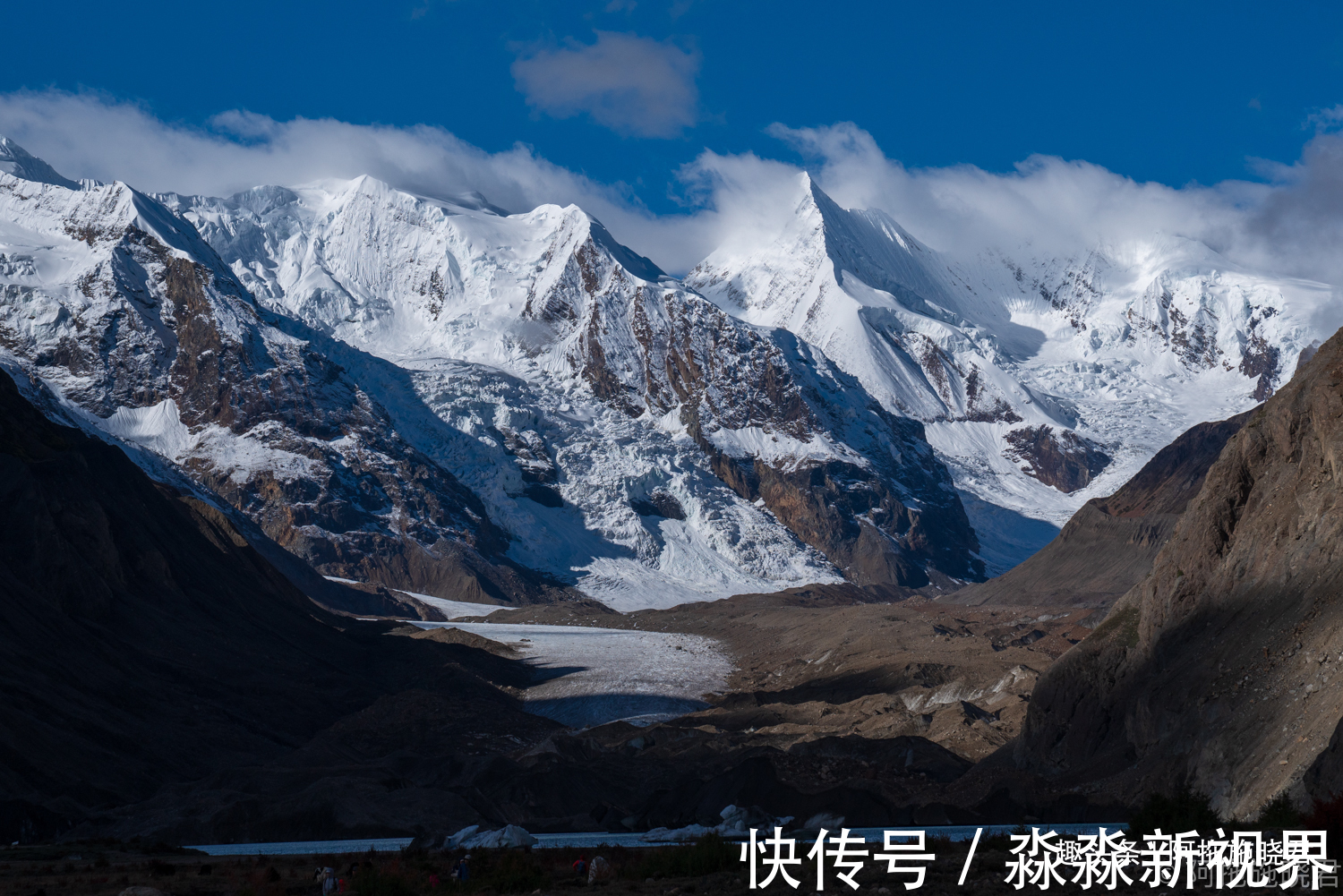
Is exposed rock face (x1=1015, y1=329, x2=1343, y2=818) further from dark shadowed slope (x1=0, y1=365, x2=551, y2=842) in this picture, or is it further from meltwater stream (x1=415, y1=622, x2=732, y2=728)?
meltwater stream (x1=415, y1=622, x2=732, y2=728)

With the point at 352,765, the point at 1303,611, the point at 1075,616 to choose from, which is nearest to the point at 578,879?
the point at 1303,611

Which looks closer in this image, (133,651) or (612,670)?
(133,651)

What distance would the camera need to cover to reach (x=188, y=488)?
199m

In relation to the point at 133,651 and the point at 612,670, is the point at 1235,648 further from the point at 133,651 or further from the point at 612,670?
the point at 612,670

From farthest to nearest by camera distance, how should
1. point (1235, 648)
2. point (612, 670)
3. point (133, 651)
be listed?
point (612, 670), point (133, 651), point (1235, 648)

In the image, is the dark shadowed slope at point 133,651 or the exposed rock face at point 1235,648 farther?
the dark shadowed slope at point 133,651

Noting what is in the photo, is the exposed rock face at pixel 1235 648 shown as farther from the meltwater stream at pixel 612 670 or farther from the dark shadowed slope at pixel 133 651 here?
the meltwater stream at pixel 612 670

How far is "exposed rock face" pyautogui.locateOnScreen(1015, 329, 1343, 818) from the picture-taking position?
38.9m

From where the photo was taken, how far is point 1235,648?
4612 centimetres

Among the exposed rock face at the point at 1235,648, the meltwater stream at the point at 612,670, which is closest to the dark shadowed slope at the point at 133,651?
the meltwater stream at the point at 612,670

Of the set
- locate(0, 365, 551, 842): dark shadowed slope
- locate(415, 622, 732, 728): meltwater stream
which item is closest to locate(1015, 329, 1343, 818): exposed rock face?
locate(0, 365, 551, 842): dark shadowed slope

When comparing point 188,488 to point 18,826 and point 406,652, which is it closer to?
point 406,652

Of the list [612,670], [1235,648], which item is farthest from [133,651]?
[1235,648]

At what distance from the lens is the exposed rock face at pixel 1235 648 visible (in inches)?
1533
